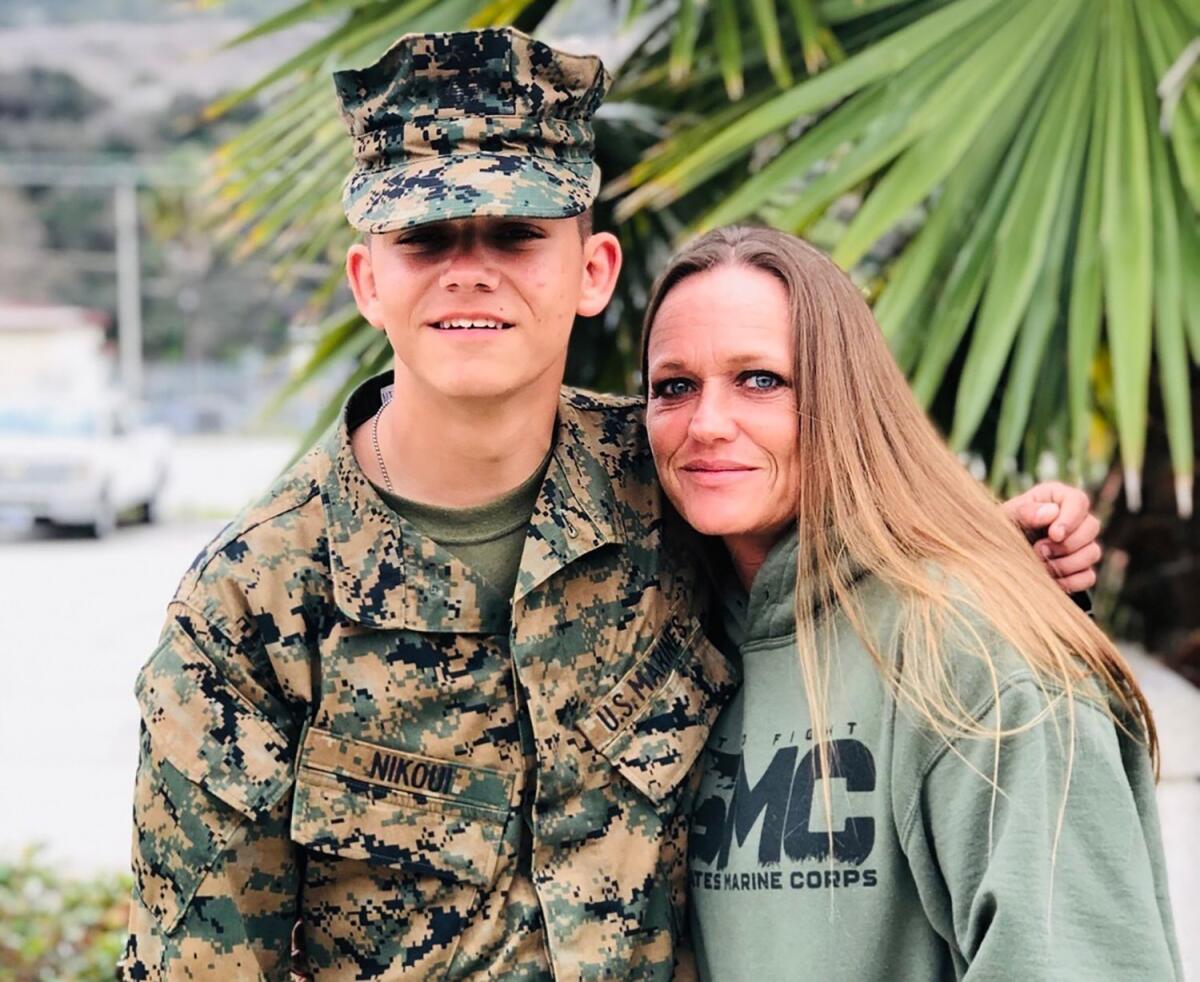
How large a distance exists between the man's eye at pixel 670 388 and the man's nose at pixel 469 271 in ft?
1.15

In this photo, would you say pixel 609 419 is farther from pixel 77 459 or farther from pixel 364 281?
pixel 77 459

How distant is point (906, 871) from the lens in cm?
166

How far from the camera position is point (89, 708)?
8.32m

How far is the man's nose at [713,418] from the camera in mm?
1819

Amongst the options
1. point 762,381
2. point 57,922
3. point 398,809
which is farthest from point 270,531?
point 57,922

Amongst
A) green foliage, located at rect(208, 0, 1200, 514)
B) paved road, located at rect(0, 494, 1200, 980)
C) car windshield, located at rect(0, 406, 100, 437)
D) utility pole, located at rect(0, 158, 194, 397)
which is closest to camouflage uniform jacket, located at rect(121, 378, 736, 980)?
green foliage, located at rect(208, 0, 1200, 514)

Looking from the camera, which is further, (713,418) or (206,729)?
(713,418)

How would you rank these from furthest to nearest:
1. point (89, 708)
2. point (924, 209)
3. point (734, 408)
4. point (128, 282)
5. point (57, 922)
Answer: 1. point (128, 282)
2. point (89, 708)
3. point (57, 922)
4. point (924, 209)
5. point (734, 408)

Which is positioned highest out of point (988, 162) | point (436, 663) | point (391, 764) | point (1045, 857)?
point (988, 162)

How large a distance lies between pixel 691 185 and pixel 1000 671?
1619mm

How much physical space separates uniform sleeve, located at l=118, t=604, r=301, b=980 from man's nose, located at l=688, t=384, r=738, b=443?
0.60 meters

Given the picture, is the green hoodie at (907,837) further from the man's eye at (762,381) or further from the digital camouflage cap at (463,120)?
the digital camouflage cap at (463,120)

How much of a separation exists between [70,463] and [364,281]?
14.6 m

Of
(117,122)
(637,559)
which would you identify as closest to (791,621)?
(637,559)
